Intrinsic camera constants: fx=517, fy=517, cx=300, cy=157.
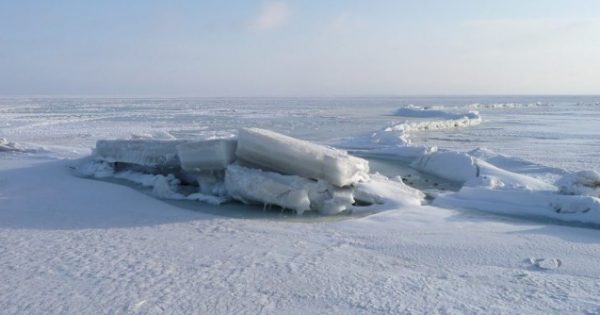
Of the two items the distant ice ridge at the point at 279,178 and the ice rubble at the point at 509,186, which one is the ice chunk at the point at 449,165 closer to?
the ice rubble at the point at 509,186

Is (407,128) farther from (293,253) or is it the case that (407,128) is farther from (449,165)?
(293,253)

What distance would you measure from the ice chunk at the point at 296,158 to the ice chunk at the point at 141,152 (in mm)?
1774

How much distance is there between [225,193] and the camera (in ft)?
23.9

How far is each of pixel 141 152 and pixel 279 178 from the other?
3204 mm

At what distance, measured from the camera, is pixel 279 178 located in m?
6.79

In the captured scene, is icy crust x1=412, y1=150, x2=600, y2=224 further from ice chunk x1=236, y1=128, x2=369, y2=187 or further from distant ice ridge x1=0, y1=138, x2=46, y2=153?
distant ice ridge x1=0, y1=138, x2=46, y2=153

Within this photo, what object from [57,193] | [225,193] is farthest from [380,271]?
[57,193]

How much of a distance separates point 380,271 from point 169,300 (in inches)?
65.2

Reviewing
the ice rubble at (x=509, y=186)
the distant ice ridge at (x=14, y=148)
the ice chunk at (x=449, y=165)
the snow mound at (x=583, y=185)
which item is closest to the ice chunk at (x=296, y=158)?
the ice rubble at (x=509, y=186)

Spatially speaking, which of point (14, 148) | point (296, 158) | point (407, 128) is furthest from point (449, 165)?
point (407, 128)

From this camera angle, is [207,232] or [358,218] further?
[358,218]

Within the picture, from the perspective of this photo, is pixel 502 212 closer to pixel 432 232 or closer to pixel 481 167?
pixel 432 232

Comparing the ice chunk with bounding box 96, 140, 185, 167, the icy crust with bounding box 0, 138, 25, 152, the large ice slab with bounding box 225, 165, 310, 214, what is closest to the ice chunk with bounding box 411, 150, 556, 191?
the large ice slab with bounding box 225, 165, 310, 214

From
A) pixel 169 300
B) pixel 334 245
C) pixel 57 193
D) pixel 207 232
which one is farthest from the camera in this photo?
pixel 57 193
